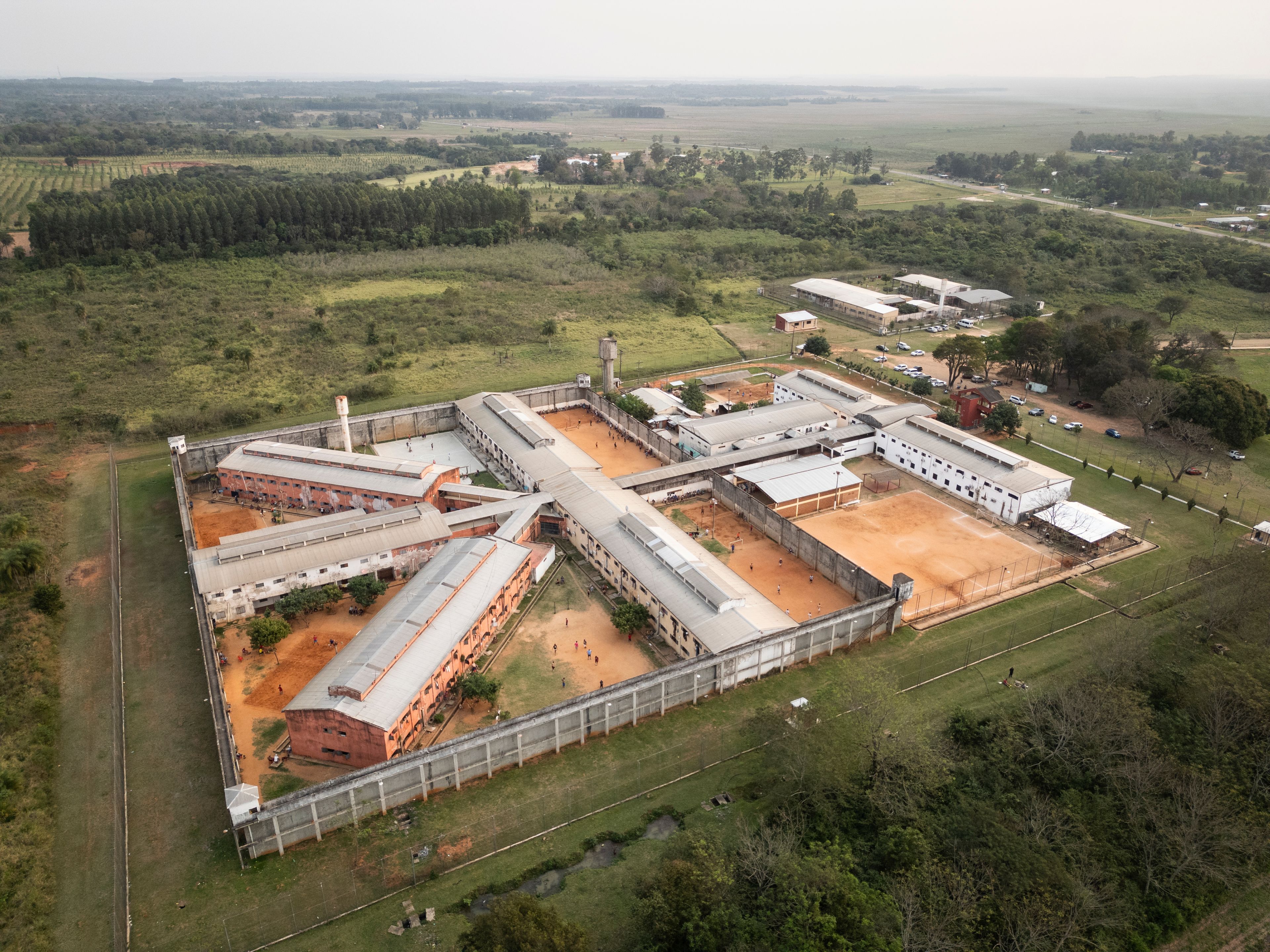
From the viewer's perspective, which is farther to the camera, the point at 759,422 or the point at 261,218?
the point at 261,218

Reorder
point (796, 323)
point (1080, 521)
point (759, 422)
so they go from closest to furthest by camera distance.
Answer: point (1080, 521), point (759, 422), point (796, 323)

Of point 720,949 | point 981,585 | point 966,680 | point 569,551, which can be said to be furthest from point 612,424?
point 720,949

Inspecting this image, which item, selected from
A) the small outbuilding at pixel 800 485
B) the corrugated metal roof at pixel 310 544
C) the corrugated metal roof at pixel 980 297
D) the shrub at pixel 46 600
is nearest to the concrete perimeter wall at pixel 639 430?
the small outbuilding at pixel 800 485

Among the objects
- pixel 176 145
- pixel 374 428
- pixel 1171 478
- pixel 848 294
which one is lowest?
pixel 374 428

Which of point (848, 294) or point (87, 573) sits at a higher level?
point (848, 294)

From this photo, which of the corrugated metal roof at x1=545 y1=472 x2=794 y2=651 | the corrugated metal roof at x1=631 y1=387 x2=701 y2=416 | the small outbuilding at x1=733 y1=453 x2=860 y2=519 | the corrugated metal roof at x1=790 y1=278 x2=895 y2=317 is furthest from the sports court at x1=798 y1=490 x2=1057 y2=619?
the corrugated metal roof at x1=790 y1=278 x2=895 y2=317

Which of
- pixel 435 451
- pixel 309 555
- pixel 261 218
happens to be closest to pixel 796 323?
pixel 435 451

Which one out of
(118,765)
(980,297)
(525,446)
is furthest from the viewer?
(980,297)

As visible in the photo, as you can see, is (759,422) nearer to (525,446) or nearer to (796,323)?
(525,446)
